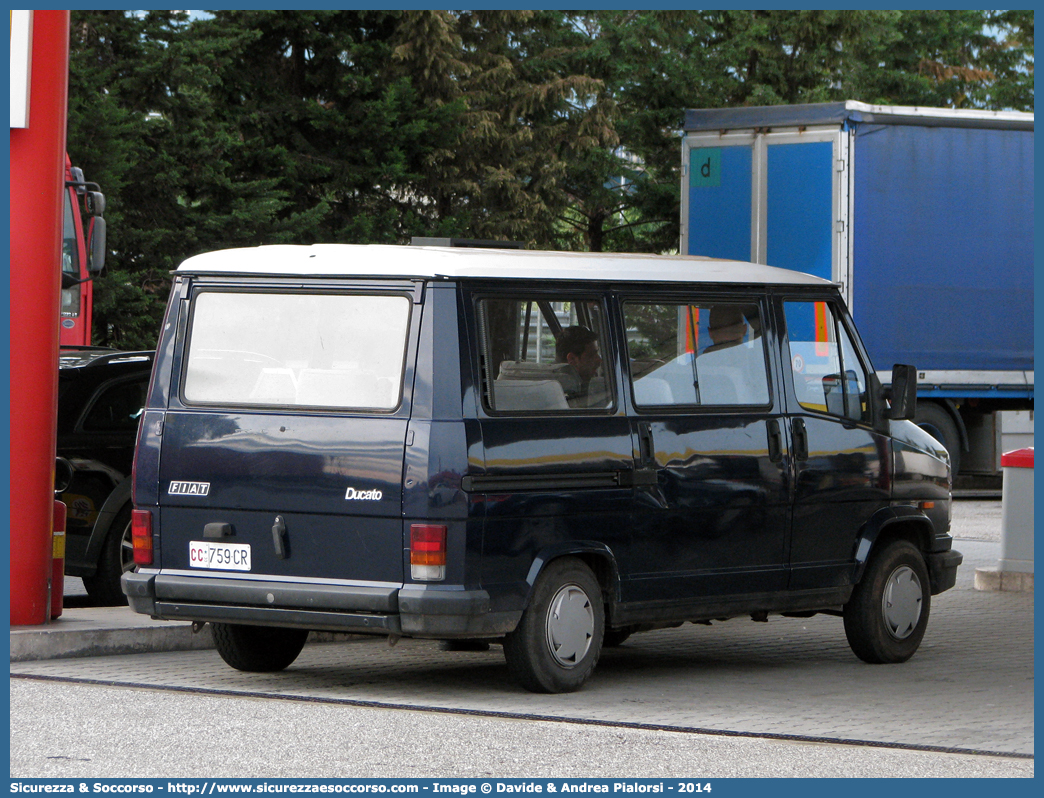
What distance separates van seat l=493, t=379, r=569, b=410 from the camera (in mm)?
8344

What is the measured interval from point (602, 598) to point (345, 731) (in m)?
1.82

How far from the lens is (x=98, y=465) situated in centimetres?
1158

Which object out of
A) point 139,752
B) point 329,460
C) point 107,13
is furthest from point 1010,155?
point 139,752

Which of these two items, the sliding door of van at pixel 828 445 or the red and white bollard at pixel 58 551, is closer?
the sliding door of van at pixel 828 445

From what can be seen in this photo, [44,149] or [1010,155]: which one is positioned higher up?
[1010,155]

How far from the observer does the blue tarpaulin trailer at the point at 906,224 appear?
2012 cm

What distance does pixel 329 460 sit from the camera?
818 cm

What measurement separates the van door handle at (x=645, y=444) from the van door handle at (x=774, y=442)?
0.84 m

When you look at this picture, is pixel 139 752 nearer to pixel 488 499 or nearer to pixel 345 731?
pixel 345 731

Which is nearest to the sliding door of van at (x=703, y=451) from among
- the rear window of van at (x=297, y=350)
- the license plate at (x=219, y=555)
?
the rear window of van at (x=297, y=350)

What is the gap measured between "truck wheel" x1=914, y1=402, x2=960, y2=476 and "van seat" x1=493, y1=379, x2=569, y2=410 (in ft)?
43.9

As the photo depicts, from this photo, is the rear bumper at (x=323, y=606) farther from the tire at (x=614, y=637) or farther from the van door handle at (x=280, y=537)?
the tire at (x=614, y=637)

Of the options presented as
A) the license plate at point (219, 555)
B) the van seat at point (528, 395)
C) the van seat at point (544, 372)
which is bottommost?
the license plate at point (219, 555)

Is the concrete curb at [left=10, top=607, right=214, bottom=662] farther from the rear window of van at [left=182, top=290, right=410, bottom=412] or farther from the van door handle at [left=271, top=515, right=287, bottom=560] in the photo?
the van door handle at [left=271, top=515, right=287, bottom=560]
